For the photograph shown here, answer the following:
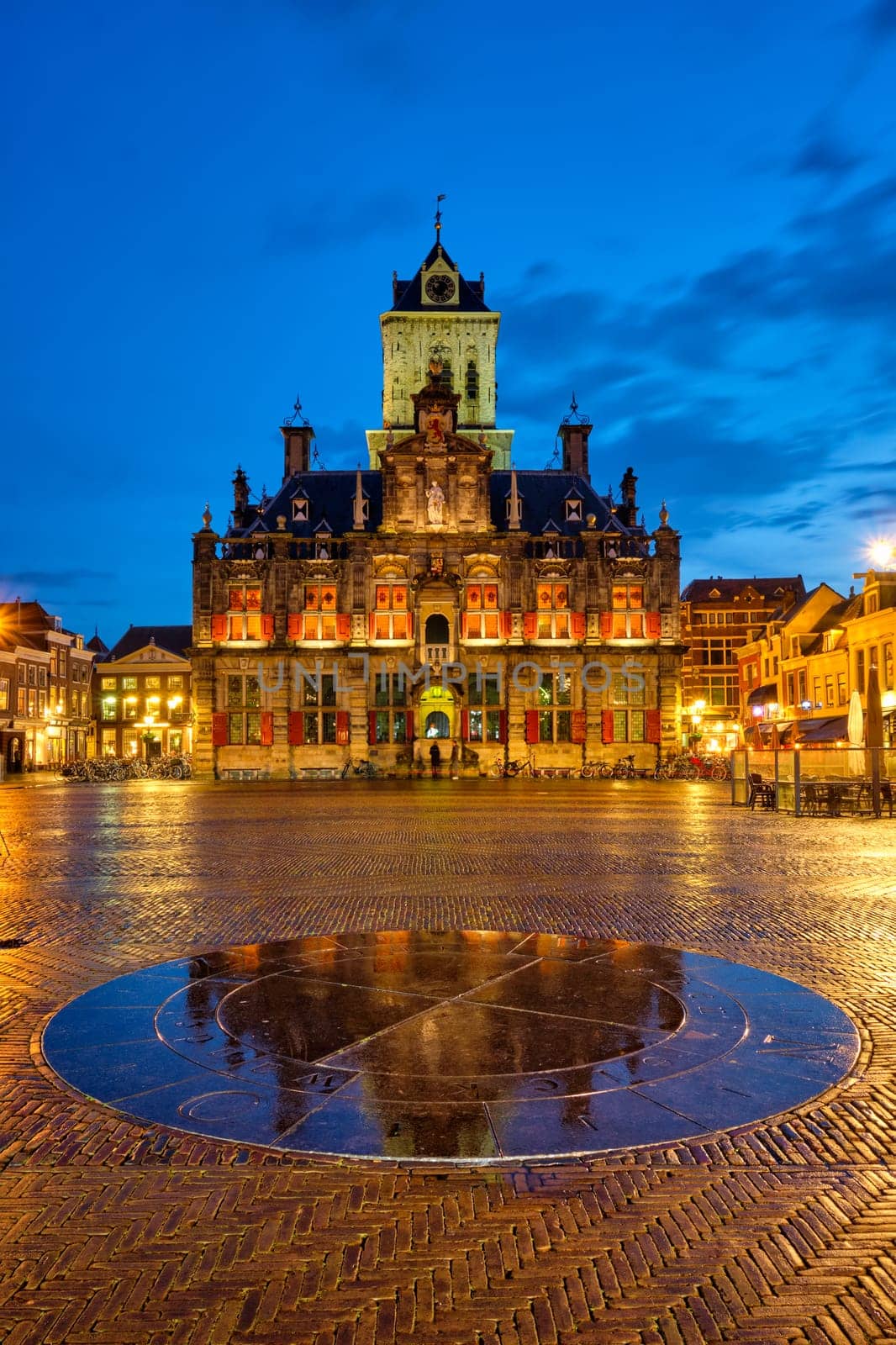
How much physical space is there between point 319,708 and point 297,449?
17710 mm

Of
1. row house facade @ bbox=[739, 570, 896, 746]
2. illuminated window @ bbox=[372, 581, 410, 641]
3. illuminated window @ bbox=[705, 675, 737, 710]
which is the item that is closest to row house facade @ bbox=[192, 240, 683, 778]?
illuminated window @ bbox=[372, 581, 410, 641]

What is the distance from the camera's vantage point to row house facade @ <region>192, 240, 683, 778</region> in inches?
1970

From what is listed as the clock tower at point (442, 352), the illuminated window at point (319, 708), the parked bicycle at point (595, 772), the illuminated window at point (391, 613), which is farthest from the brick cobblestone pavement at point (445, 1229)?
the clock tower at point (442, 352)

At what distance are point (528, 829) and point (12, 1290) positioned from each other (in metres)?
16.5

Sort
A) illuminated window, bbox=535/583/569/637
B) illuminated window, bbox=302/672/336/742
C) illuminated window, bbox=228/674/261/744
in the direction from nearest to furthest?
1. illuminated window, bbox=302/672/336/742
2. illuminated window, bbox=228/674/261/744
3. illuminated window, bbox=535/583/569/637

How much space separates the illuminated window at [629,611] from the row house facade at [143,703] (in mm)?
41269

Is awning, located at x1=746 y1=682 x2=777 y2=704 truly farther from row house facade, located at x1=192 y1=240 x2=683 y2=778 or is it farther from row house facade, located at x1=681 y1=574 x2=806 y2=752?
row house facade, located at x1=681 y1=574 x2=806 y2=752

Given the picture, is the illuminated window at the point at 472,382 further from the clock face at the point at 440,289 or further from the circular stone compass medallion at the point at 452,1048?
the circular stone compass medallion at the point at 452,1048

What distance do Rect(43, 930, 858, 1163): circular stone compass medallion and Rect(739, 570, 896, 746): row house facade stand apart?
23.9m

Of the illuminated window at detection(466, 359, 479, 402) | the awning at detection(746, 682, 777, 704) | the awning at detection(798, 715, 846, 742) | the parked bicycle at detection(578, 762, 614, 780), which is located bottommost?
the parked bicycle at detection(578, 762, 614, 780)

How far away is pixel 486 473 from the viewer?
51.1 m

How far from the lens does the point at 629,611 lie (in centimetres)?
5131

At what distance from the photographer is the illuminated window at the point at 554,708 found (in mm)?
50219

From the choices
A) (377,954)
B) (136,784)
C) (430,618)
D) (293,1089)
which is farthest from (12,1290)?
(430,618)
